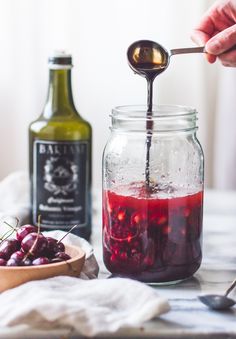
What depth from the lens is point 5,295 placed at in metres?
1.03

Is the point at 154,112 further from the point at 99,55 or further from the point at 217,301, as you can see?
the point at 99,55

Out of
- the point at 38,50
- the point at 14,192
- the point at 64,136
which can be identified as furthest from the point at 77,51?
the point at 64,136

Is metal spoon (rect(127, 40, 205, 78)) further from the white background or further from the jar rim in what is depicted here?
the white background

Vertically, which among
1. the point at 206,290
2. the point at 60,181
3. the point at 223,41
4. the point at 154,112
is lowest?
the point at 206,290

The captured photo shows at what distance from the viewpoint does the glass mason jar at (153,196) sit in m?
1.13

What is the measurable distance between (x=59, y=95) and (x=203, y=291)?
1.68 ft

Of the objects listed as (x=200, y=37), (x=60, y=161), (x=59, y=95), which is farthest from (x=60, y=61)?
(x=200, y=37)

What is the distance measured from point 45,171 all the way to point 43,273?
364 mm

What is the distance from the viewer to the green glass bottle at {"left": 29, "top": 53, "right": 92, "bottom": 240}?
4.60 ft

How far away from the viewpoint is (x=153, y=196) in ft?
3.74

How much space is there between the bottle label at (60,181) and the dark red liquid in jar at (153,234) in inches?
9.8

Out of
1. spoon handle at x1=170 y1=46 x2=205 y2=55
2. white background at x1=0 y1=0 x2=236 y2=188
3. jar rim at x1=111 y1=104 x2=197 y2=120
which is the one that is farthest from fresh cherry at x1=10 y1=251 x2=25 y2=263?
white background at x1=0 y1=0 x2=236 y2=188

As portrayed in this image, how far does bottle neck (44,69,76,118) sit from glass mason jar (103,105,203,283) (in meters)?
0.26

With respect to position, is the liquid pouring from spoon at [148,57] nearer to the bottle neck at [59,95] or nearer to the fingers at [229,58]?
the fingers at [229,58]
